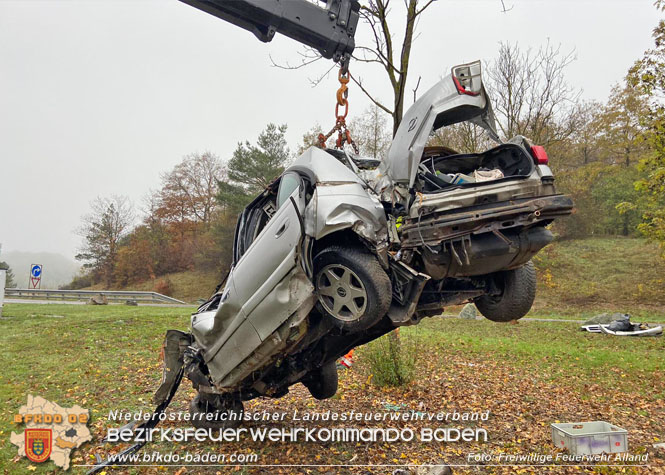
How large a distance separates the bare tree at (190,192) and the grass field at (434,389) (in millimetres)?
29519

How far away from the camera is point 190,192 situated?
4188 cm

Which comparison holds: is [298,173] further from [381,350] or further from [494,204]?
[381,350]

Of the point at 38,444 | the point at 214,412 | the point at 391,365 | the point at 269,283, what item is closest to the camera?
the point at 269,283

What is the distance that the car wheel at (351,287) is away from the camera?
3184 mm

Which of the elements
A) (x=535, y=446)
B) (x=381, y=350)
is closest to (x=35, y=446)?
(x=381, y=350)

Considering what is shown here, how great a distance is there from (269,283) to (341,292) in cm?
65

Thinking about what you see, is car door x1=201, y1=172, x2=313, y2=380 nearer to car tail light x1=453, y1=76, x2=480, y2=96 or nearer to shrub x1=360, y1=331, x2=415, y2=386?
car tail light x1=453, y1=76, x2=480, y2=96

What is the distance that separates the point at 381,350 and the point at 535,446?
2.79 meters

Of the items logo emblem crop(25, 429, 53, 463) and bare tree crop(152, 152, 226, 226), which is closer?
logo emblem crop(25, 429, 53, 463)

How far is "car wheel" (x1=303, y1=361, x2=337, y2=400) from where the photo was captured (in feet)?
16.9

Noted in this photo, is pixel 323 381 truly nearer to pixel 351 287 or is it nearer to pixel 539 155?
pixel 351 287

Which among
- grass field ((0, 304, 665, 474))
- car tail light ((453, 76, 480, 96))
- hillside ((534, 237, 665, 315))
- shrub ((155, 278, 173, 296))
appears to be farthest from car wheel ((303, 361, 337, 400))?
shrub ((155, 278, 173, 296))

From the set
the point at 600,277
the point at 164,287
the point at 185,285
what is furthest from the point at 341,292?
the point at 185,285

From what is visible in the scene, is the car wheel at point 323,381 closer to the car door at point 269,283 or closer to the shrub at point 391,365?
the car door at point 269,283
